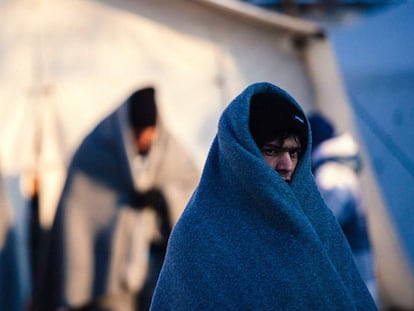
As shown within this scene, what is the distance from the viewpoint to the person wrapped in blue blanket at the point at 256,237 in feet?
4.65

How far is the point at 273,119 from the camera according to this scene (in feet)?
5.24

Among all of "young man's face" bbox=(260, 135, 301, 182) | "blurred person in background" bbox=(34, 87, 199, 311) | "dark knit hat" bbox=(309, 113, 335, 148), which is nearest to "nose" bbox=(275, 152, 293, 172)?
"young man's face" bbox=(260, 135, 301, 182)

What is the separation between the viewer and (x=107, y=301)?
2.96 meters

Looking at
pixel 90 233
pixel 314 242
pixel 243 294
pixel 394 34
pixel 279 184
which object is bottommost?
pixel 90 233

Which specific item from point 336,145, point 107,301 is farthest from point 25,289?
point 336,145

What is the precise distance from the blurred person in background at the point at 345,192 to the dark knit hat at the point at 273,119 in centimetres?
129

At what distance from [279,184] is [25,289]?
3011 millimetres

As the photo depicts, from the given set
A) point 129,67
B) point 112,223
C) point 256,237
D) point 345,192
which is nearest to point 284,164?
point 256,237

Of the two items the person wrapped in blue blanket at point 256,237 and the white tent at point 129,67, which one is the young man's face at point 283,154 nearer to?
the person wrapped in blue blanket at point 256,237

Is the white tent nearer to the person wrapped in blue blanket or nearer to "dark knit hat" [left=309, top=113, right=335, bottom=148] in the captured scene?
"dark knit hat" [left=309, top=113, right=335, bottom=148]

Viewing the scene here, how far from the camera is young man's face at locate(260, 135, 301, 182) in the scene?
5.20 ft

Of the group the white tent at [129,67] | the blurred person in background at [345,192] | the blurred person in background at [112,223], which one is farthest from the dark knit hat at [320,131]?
the white tent at [129,67]

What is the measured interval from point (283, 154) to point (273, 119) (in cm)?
10

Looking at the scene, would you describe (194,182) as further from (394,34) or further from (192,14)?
(394,34)
